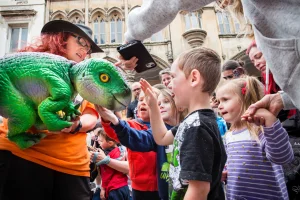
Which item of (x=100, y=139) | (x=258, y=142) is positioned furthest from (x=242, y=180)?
(x=100, y=139)

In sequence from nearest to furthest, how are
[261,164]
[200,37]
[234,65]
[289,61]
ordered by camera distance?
[289,61] → [261,164] → [234,65] → [200,37]

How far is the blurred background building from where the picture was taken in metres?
11.0

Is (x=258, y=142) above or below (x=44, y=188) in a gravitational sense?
A: above

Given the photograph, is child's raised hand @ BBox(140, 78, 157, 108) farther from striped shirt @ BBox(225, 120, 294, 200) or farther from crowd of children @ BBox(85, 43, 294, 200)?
striped shirt @ BBox(225, 120, 294, 200)

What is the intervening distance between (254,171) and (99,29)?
11.1 meters

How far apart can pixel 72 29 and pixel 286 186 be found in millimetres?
1858

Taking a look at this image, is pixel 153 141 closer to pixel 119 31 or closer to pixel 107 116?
pixel 107 116

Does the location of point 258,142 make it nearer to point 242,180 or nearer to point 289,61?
point 242,180

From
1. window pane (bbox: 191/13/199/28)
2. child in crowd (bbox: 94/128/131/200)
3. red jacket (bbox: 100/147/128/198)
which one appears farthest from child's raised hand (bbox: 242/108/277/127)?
window pane (bbox: 191/13/199/28)

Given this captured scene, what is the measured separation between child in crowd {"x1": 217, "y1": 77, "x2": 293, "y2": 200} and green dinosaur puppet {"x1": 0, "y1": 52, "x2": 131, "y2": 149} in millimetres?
871

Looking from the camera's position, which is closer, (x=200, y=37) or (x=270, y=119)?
(x=270, y=119)

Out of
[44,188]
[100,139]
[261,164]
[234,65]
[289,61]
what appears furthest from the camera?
[100,139]

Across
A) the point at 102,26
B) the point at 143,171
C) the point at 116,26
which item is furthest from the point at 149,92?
the point at 102,26

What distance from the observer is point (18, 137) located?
1.05 metres
